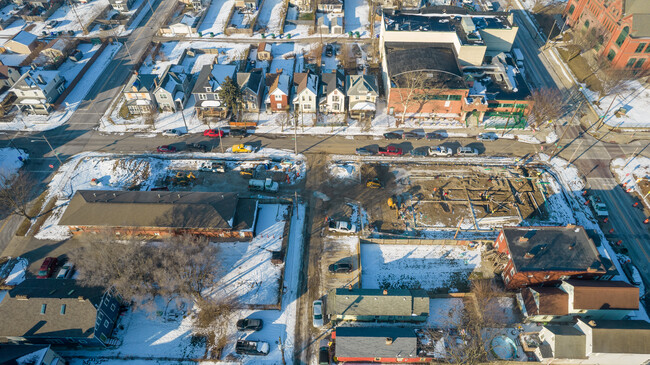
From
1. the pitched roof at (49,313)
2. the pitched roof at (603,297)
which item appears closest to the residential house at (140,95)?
the pitched roof at (49,313)

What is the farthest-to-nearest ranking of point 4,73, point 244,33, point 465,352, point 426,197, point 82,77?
point 244,33, point 82,77, point 4,73, point 426,197, point 465,352

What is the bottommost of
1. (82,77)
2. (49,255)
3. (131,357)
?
(131,357)

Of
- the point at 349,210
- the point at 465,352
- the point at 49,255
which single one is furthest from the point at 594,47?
the point at 49,255

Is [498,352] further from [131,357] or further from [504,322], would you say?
[131,357]

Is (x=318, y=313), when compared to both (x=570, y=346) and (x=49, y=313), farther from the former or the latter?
(x=49, y=313)

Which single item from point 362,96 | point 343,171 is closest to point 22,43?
point 362,96

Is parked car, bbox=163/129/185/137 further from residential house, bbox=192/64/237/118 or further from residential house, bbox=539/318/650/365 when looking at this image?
residential house, bbox=539/318/650/365
